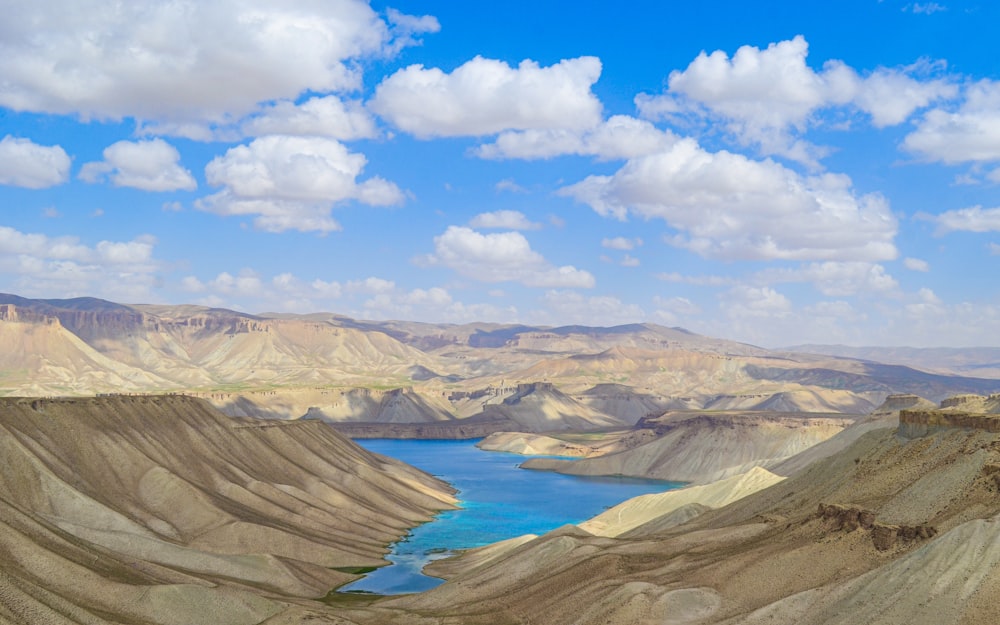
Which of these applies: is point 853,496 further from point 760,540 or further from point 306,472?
point 306,472

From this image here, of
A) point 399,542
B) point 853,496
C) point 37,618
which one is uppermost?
point 853,496

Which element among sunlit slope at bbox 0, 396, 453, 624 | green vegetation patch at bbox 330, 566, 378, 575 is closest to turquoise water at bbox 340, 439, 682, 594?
green vegetation patch at bbox 330, 566, 378, 575

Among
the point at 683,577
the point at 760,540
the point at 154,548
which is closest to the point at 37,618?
the point at 154,548

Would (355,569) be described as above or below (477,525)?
above

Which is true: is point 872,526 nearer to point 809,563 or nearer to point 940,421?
point 809,563

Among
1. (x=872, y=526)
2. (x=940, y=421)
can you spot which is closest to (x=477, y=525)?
(x=940, y=421)

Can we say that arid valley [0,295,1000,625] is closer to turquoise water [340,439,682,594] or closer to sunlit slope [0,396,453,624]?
sunlit slope [0,396,453,624]

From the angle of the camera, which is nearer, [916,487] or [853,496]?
[916,487]

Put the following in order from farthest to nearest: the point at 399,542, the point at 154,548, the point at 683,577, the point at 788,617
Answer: the point at 399,542, the point at 154,548, the point at 683,577, the point at 788,617
